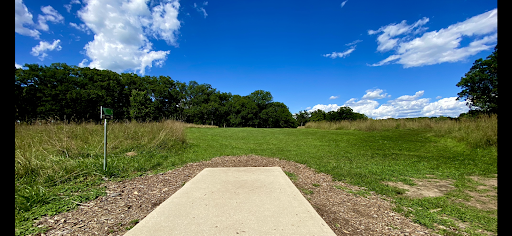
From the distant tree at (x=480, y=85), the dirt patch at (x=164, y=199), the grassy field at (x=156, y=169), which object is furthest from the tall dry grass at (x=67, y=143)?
the distant tree at (x=480, y=85)

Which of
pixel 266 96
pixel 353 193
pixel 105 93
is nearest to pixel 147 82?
pixel 105 93

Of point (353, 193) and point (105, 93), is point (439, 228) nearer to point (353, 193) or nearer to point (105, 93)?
point (353, 193)

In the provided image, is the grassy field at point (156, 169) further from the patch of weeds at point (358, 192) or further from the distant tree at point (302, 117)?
the distant tree at point (302, 117)

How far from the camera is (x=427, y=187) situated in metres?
4.09

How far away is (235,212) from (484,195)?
4481 millimetres

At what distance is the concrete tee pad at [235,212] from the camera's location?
2240 mm

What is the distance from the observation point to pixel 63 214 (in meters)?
A: 2.80

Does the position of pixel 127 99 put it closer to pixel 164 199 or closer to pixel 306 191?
pixel 164 199

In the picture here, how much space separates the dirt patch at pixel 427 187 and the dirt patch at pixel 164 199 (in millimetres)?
872

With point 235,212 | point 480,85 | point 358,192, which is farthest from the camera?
point 480,85

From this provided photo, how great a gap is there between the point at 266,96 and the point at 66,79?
160ft

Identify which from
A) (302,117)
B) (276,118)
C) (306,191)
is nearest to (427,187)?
(306,191)

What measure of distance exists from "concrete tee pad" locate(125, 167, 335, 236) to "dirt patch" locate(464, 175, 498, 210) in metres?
2.84

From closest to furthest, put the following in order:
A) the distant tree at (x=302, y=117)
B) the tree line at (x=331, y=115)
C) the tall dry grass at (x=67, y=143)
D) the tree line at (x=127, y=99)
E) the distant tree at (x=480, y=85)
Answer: the tall dry grass at (x=67, y=143), the distant tree at (x=480, y=85), the tree line at (x=127, y=99), the tree line at (x=331, y=115), the distant tree at (x=302, y=117)
